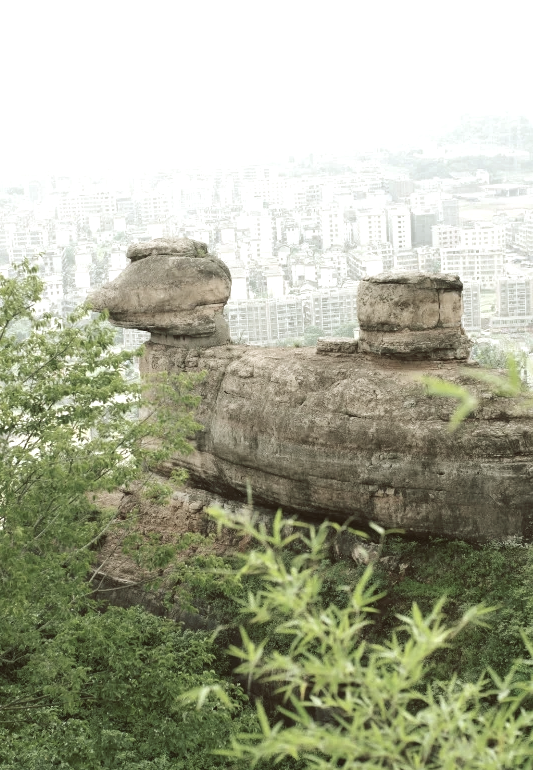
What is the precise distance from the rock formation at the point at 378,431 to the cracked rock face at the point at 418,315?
15mm

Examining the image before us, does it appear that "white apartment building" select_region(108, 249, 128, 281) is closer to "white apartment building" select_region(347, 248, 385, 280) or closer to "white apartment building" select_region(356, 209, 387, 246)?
"white apartment building" select_region(347, 248, 385, 280)

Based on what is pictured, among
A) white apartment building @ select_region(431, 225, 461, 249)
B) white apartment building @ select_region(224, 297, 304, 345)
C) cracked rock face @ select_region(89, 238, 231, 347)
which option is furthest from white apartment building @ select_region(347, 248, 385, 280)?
cracked rock face @ select_region(89, 238, 231, 347)

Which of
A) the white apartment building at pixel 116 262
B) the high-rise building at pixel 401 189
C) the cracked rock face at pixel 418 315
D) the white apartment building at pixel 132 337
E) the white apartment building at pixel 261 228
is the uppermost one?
the high-rise building at pixel 401 189

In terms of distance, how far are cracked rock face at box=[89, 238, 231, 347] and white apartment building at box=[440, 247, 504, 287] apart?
144 feet

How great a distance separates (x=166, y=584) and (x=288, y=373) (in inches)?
159

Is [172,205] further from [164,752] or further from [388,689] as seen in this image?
[388,689]

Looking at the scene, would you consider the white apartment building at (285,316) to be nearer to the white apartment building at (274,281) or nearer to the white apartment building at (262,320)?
the white apartment building at (262,320)

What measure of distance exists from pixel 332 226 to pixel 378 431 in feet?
241

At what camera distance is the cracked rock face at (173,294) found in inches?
798

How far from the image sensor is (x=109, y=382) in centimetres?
1541

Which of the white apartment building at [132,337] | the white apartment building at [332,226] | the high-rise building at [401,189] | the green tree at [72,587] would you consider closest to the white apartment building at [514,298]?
the white apartment building at [132,337]

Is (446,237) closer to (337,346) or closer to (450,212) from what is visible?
(450,212)

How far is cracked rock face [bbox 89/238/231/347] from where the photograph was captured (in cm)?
2028

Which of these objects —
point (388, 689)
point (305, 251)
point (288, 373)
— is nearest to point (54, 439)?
point (288, 373)
